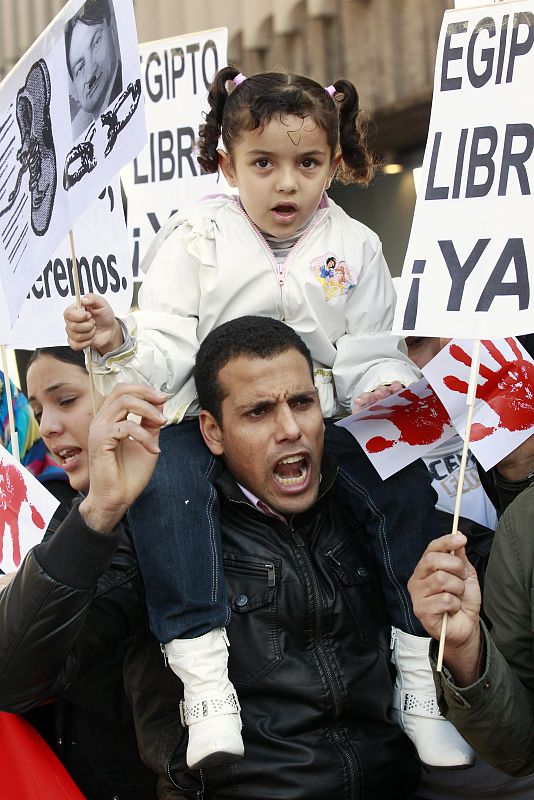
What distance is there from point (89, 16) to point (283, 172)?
2.46 ft

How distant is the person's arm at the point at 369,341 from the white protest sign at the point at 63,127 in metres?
0.91

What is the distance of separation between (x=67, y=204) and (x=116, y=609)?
100cm

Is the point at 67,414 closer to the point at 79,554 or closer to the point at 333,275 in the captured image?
the point at 333,275

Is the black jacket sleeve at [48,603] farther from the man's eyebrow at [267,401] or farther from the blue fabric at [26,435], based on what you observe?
the blue fabric at [26,435]

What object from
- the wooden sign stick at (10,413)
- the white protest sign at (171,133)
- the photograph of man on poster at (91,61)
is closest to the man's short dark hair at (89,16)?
the photograph of man on poster at (91,61)

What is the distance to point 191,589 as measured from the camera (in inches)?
117

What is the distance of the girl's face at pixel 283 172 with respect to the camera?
3525mm

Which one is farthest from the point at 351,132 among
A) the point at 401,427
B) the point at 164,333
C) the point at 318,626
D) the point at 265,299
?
the point at 318,626

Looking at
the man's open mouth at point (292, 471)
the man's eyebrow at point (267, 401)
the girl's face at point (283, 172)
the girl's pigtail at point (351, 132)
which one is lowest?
the man's open mouth at point (292, 471)

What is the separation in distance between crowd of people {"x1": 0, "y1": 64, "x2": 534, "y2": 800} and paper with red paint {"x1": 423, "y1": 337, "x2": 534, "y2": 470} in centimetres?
9

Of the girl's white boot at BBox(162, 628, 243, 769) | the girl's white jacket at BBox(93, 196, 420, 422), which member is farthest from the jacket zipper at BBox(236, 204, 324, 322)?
the girl's white boot at BBox(162, 628, 243, 769)

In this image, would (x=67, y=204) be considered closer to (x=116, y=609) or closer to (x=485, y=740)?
(x=116, y=609)

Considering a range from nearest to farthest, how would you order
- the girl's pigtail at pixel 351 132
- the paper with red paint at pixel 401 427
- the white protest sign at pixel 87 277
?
the paper with red paint at pixel 401 427
the girl's pigtail at pixel 351 132
the white protest sign at pixel 87 277

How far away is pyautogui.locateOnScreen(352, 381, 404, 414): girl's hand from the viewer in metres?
3.31
